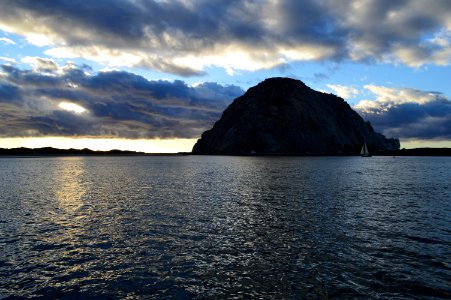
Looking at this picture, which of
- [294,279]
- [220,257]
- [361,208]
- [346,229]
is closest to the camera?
[294,279]

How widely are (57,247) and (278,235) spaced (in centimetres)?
1672

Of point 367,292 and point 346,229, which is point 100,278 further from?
point 346,229

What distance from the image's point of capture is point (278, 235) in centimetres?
2812

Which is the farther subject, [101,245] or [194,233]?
[194,233]

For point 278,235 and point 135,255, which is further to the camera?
point 278,235

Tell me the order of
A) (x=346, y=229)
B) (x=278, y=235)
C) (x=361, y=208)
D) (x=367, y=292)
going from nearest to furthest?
(x=367, y=292), (x=278, y=235), (x=346, y=229), (x=361, y=208)

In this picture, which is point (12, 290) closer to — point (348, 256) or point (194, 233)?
point (194, 233)

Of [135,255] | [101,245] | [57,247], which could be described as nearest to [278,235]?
[135,255]

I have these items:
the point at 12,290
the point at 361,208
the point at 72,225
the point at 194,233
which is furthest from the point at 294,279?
the point at 361,208

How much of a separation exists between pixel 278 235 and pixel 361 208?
17.6 meters

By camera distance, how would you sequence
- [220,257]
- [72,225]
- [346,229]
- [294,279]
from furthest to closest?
[72,225] < [346,229] < [220,257] < [294,279]

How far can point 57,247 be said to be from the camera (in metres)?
24.4

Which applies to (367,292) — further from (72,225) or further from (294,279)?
(72,225)

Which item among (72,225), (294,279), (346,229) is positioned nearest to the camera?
(294,279)
